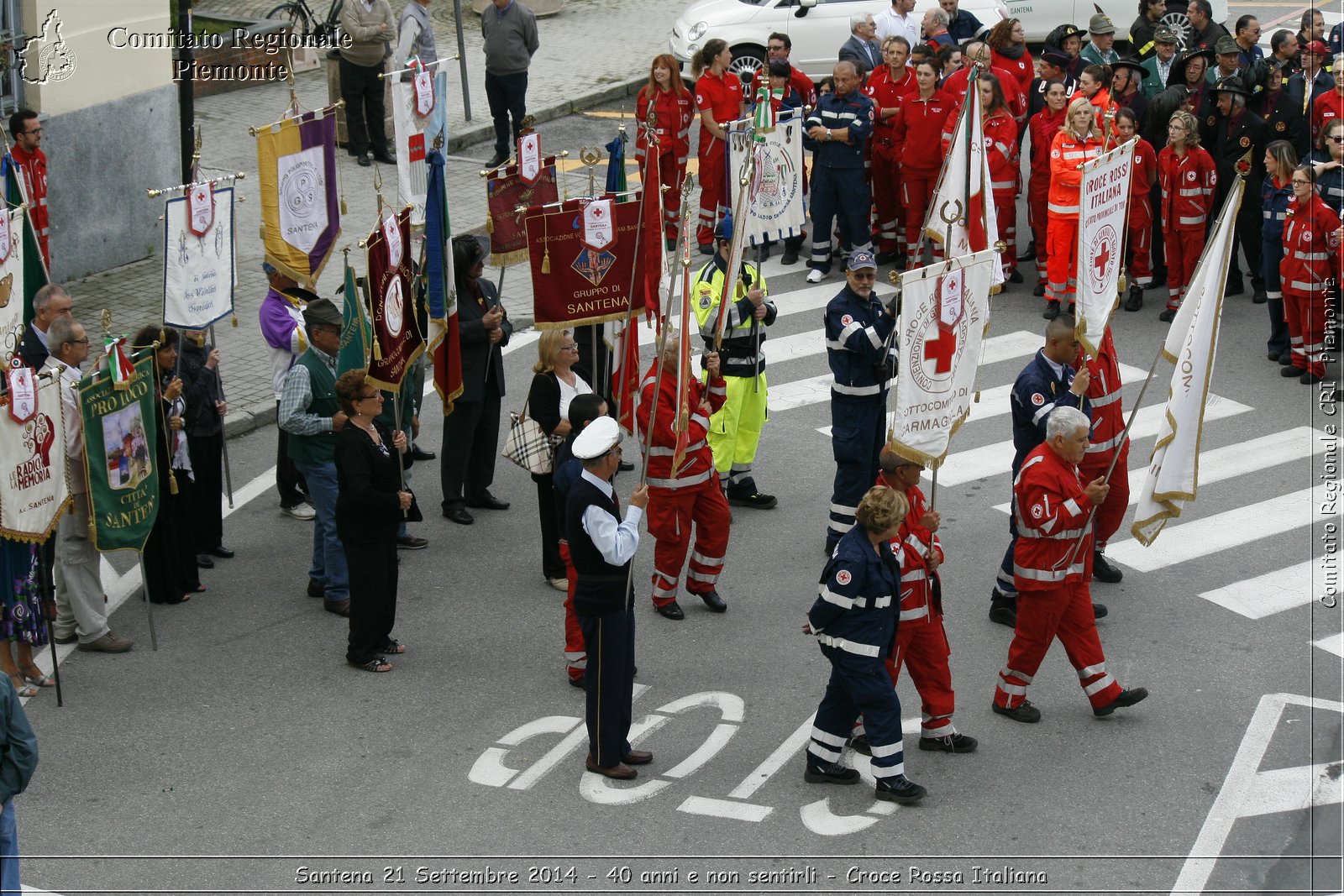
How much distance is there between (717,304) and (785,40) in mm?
7011

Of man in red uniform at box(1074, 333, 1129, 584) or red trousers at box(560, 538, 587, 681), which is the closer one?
red trousers at box(560, 538, 587, 681)

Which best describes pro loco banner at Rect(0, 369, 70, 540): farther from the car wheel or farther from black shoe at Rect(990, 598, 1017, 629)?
the car wheel

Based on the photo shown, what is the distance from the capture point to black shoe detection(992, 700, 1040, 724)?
9.19 meters

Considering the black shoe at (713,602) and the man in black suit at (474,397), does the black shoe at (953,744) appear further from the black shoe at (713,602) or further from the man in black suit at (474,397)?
the man in black suit at (474,397)

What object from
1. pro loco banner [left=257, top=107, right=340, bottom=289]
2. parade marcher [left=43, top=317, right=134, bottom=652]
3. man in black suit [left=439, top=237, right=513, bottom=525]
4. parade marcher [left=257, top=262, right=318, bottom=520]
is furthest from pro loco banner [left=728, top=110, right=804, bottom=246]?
parade marcher [left=43, top=317, right=134, bottom=652]

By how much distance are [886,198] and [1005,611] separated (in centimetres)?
755

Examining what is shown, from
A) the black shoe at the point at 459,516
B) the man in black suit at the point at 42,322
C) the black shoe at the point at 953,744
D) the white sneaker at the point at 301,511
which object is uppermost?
the man in black suit at the point at 42,322

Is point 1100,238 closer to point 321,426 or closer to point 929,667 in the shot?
point 929,667

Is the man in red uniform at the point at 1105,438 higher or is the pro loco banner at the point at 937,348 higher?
the pro loco banner at the point at 937,348

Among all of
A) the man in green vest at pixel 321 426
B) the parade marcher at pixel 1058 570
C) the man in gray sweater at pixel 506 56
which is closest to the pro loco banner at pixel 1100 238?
the parade marcher at pixel 1058 570

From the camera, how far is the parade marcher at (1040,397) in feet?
Result: 33.4

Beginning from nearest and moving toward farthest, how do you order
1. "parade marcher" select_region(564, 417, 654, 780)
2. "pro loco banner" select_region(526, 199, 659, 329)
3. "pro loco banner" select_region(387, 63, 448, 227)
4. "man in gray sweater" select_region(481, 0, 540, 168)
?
"parade marcher" select_region(564, 417, 654, 780) < "pro loco banner" select_region(526, 199, 659, 329) < "pro loco banner" select_region(387, 63, 448, 227) < "man in gray sweater" select_region(481, 0, 540, 168)

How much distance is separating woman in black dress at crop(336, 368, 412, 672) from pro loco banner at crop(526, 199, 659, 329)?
175 cm

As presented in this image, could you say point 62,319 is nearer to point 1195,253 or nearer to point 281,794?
point 281,794
